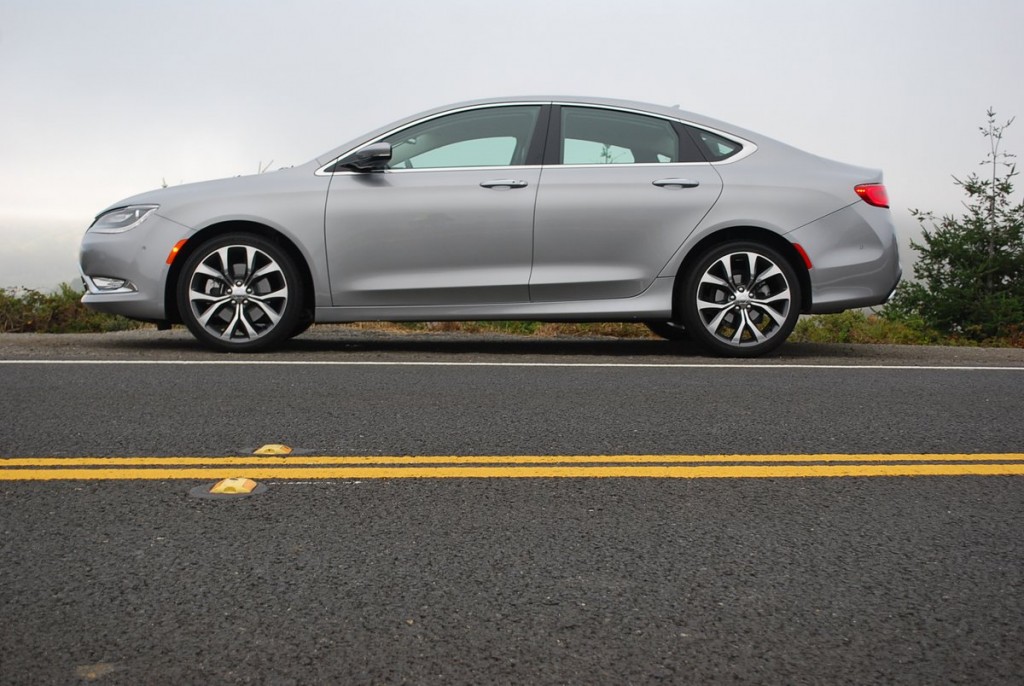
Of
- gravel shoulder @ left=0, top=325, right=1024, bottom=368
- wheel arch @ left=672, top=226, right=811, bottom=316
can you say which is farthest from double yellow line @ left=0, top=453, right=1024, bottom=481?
wheel arch @ left=672, top=226, right=811, bottom=316

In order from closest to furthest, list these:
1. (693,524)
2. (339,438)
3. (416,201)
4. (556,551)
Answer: (556,551)
(693,524)
(339,438)
(416,201)


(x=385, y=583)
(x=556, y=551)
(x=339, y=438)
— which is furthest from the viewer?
(x=339, y=438)

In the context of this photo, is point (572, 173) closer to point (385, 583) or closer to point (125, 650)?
point (385, 583)

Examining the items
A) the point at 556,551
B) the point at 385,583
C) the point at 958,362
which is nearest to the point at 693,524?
the point at 556,551

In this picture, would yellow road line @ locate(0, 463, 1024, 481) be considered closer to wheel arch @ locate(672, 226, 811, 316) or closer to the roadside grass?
wheel arch @ locate(672, 226, 811, 316)

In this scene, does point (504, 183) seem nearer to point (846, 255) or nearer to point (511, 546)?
point (846, 255)

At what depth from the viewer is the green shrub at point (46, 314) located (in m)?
12.7

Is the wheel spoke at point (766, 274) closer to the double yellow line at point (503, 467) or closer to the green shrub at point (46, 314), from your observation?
the double yellow line at point (503, 467)

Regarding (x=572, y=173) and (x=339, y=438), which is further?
(x=572, y=173)

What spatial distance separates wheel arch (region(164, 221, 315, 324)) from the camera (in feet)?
26.4

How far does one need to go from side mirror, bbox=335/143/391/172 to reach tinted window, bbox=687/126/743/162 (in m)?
2.32

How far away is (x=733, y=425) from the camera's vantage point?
5.30 m

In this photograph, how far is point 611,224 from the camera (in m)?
7.96

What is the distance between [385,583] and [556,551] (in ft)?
1.85
